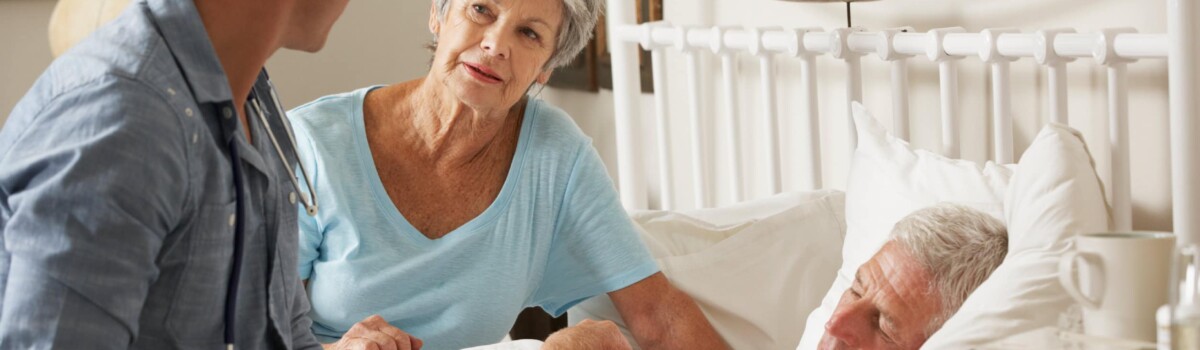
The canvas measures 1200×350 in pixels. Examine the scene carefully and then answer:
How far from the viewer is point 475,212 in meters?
1.95

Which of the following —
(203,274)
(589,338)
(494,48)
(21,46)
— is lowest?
(589,338)

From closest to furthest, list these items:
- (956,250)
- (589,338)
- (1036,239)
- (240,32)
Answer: (240,32) → (1036,239) → (956,250) → (589,338)

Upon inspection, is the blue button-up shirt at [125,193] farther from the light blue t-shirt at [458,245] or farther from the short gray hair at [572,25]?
the short gray hair at [572,25]

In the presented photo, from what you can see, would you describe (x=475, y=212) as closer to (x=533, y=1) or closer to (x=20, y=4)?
(x=533, y=1)

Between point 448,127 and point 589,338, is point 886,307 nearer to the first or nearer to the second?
point 589,338

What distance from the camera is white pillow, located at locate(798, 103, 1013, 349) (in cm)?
146

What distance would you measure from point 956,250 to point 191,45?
0.82 meters

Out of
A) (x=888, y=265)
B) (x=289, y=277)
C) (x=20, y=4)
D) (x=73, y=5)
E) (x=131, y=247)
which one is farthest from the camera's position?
(x=20, y=4)

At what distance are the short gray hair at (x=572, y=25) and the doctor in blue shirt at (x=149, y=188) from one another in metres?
0.96

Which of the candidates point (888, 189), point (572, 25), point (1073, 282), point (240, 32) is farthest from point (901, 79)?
point (240, 32)

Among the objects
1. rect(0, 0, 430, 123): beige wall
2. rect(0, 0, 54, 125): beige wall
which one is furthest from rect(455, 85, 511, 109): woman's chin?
rect(0, 0, 430, 123): beige wall

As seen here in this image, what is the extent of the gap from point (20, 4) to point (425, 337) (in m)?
2.25

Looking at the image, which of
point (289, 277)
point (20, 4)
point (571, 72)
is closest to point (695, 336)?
point (289, 277)

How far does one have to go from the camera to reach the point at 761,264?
1866 millimetres
